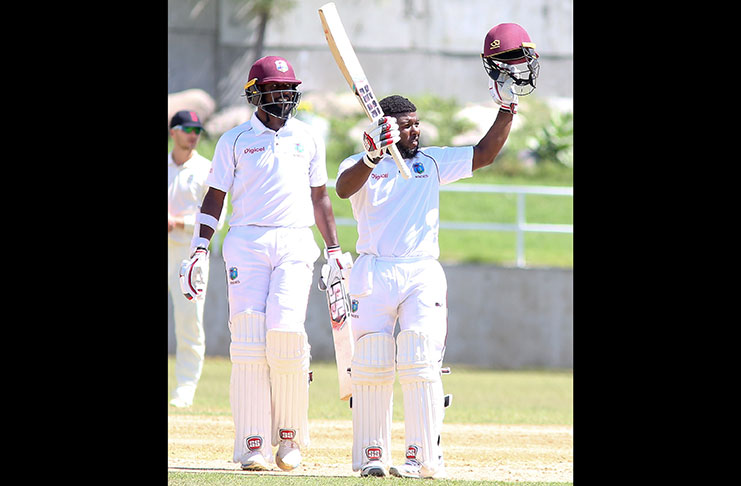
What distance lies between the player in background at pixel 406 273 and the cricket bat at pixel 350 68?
0.60 ft

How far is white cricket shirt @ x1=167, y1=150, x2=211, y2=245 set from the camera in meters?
9.91

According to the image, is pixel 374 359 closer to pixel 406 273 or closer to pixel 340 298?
pixel 406 273

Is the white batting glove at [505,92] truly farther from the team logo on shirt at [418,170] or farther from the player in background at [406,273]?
the team logo on shirt at [418,170]

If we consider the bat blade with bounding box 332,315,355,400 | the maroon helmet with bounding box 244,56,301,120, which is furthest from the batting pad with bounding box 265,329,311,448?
the maroon helmet with bounding box 244,56,301,120

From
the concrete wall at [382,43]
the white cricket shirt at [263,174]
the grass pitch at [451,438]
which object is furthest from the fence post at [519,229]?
the concrete wall at [382,43]

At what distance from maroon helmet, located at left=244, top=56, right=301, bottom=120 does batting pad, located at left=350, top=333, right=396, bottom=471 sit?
1.54 metres

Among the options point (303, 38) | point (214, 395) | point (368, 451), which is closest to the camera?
point (368, 451)

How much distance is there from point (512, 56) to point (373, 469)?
2543mm

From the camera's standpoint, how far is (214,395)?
425 inches

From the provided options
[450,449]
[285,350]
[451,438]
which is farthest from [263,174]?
[451,438]

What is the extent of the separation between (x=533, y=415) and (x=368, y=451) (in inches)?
148
